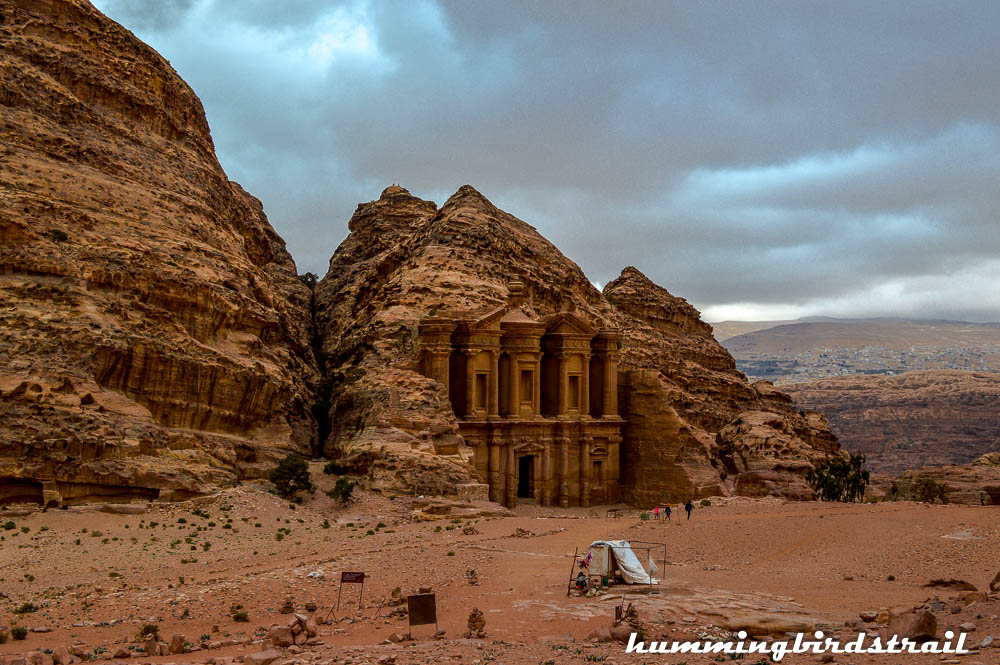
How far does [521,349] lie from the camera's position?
175 ft

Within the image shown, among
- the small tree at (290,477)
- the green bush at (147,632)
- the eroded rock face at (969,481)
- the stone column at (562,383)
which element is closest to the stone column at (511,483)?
the stone column at (562,383)

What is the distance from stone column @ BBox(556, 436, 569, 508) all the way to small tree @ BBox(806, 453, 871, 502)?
14.5 m

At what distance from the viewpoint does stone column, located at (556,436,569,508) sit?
53844mm

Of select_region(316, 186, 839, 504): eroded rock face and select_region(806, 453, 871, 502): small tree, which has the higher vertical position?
select_region(316, 186, 839, 504): eroded rock face

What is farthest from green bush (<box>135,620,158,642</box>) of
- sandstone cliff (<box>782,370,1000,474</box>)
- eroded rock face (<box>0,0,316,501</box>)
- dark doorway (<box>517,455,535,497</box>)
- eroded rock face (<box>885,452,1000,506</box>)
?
sandstone cliff (<box>782,370,1000,474</box>)

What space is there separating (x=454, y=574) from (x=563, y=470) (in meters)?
29.1

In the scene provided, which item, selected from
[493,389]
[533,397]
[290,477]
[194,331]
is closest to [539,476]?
[533,397]

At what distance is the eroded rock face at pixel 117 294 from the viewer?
3303 centimetres

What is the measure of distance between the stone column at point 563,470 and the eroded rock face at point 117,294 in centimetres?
1550

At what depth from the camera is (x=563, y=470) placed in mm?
53938

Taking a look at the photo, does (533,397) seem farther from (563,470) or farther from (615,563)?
(615,563)

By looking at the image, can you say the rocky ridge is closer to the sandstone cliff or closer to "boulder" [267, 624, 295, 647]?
"boulder" [267, 624, 295, 647]

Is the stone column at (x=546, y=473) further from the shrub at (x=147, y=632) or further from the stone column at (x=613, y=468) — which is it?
the shrub at (x=147, y=632)

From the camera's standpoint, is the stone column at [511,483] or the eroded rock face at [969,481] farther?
the stone column at [511,483]
